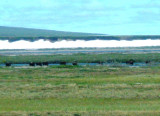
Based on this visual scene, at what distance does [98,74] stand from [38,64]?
18761 mm

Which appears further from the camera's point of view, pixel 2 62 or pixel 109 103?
pixel 2 62

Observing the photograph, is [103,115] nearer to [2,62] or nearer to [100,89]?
[100,89]

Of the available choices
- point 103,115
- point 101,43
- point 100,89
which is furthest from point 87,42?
point 103,115

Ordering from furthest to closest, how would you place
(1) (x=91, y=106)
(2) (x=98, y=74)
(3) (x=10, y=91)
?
(2) (x=98, y=74)
(3) (x=10, y=91)
(1) (x=91, y=106)

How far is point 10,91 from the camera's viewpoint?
1105 inches

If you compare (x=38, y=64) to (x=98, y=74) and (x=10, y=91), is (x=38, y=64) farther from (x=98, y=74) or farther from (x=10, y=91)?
(x=10, y=91)

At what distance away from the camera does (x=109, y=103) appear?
77.3ft

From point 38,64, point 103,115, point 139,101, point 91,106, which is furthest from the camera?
point 38,64

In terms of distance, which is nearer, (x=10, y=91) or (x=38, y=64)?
(x=10, y=91)

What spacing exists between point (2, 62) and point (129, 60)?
42.0 ft

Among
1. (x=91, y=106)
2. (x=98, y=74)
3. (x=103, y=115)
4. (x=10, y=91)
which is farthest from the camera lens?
(x=98, y=74)

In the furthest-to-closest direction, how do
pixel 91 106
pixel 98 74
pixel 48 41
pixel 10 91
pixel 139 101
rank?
pixel 48 41 → pixel 98 74 → pixel 10 91 → pixel 139 101 → pixel 91 106

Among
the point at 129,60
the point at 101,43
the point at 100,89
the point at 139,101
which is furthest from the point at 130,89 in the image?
the point at 101,43

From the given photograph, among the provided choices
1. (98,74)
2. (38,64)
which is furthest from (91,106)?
(38,64)
